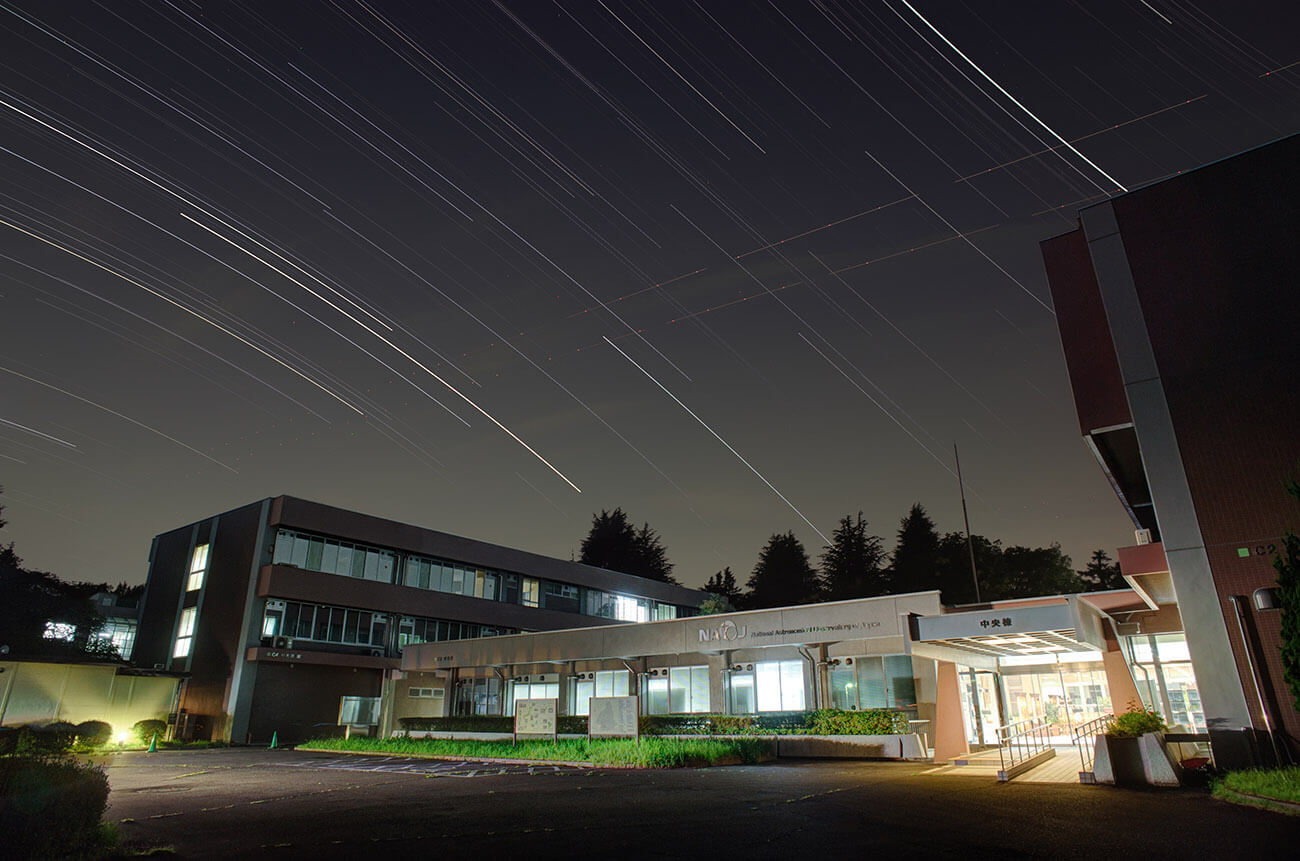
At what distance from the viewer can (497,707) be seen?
3866 centimetres

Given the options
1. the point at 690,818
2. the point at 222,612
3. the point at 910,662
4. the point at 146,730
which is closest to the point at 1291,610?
the point at 690,818

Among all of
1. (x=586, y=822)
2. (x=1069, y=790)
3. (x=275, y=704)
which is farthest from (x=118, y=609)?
(x=1069, y=790)

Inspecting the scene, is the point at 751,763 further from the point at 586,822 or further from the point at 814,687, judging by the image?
the point at 586,822

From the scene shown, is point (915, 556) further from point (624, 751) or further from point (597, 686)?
point (624, 751)

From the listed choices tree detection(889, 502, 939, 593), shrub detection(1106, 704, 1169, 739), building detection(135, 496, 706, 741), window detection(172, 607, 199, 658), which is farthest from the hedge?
tree detection(889, 502, 939, 593)

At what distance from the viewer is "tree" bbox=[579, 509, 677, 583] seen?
3538 inches

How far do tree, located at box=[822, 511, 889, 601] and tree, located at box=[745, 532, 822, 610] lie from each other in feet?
14.7

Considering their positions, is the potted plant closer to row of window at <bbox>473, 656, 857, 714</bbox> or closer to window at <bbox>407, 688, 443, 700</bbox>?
row of window at <bbox>473, 656, 857, 714</bbox>

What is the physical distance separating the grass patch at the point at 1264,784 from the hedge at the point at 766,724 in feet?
35.3

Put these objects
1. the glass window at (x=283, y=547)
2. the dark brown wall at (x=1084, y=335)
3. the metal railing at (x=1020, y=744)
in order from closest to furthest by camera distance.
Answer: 1. the metal railing at (x=1020, y=744)
2. the dark brown wall at (x=1084, y=335)
3. the glass window at (x=283, y=547)

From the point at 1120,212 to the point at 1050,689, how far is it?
19060 mm

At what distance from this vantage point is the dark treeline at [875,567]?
70.2 meters

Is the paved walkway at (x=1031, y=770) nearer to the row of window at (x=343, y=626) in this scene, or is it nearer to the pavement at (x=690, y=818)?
the pavement at (x=690, y=818)

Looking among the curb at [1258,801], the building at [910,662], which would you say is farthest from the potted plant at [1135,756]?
the building at [910,662]
